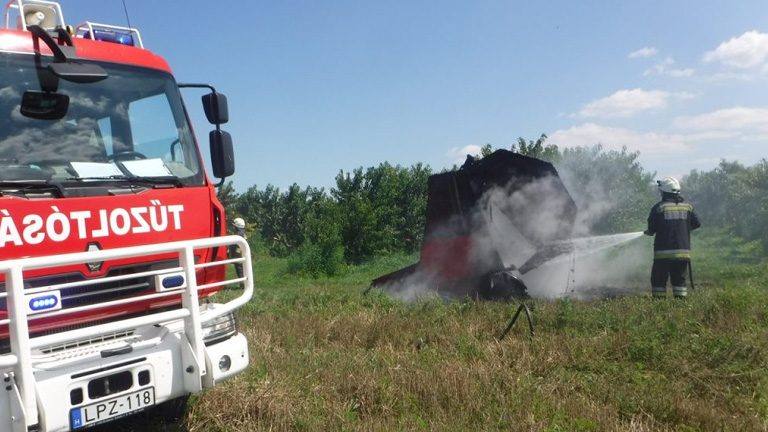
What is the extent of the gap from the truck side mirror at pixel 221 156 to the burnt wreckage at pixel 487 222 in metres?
4.33

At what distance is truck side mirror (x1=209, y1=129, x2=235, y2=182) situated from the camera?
181 inches

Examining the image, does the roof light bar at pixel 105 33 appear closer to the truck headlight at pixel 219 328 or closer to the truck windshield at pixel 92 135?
the truck windshield at pixel 92 135

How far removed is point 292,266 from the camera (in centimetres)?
1842

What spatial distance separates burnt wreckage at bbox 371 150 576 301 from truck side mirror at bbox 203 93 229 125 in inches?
174

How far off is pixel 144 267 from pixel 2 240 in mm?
774

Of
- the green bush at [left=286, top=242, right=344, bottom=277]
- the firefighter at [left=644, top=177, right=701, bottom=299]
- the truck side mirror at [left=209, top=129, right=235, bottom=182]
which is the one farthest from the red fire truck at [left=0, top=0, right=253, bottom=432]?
the green bush at [left=286, top=242, right=344, bottom=277]

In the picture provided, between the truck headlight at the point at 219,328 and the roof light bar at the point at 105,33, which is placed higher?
the roof light bar at the point at 105,33

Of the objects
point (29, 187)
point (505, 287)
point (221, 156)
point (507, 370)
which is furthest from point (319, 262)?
point (29, 187)

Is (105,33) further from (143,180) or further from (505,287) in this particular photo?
(505,287)

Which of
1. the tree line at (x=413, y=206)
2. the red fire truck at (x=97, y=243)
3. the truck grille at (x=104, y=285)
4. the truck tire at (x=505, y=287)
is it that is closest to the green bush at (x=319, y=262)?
the tree line at (x=413, y=206)

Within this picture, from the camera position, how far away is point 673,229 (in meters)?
8.24

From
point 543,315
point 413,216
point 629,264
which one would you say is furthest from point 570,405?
point 413,216

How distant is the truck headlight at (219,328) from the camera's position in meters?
3.73

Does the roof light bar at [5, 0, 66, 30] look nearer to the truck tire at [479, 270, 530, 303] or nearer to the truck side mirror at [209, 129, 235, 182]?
the truck side mirror at [209, 129, 235, 182]
